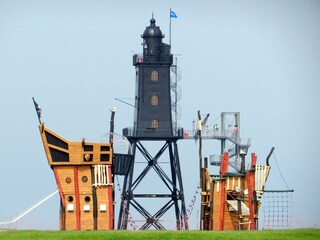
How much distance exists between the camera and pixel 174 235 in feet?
317

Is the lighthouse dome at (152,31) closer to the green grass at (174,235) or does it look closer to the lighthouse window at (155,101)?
the lighthouse window at (155,101)

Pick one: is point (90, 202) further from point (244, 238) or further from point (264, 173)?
point (244, 238)

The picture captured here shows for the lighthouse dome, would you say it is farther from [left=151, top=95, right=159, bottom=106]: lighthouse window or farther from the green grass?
the green grass

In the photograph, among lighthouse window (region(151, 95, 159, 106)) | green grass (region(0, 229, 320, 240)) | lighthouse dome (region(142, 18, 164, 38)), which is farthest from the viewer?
lighthouse dome (region(142, 18, 164, 38))

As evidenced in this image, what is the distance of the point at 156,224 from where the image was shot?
440ft

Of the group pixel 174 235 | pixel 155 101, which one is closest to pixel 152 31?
pixel 155 101

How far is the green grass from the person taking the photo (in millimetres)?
95250

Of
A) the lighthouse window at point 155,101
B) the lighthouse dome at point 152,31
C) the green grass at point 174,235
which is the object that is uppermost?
the lighthouse dome at point 152,31

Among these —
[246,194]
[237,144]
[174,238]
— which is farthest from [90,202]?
[237,144]

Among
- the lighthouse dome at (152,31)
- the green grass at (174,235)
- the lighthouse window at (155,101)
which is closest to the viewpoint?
the green grass at (174,235)

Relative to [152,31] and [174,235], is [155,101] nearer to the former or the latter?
[152,31]

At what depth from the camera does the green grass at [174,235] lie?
95250 mm

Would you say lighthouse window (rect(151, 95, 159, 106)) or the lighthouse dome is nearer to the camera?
lighthouse window (rect(151, 95, 159, 106))

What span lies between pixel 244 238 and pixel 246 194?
17.1 m
